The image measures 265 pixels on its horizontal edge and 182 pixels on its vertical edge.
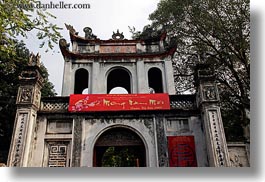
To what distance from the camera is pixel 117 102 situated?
8.09 meters

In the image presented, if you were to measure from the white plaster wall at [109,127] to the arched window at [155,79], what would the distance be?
3.40m

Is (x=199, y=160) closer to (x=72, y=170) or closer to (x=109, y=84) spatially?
(x=72, y=170)

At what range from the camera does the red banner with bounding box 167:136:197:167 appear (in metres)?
7.25

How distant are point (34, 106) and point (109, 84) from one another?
15.4 ft

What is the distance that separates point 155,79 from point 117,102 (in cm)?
384

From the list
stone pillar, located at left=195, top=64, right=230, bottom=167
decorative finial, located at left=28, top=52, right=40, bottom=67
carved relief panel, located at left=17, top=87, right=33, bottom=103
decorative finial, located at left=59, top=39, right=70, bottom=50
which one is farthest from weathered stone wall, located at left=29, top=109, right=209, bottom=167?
decorative finial, located at left=59, top=39, right=70, bottom=50

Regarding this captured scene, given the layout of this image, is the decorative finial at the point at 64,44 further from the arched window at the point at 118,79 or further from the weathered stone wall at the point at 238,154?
the weathered stone wall at the point at 238,154

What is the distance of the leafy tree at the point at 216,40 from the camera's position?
9.79 m

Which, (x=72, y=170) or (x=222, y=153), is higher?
(x=222, y=153)

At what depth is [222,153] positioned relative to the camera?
22.1 feet

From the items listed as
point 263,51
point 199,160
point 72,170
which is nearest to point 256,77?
point 263,51

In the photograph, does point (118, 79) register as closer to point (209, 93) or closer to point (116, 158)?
point (209, 93)

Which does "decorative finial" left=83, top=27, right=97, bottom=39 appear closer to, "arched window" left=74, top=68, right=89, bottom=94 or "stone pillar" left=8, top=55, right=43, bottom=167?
"arched window" left=74, top=68, right=89, bottom=94

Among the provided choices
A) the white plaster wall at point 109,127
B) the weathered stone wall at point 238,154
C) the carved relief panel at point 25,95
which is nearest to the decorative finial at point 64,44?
the carved relief panel at point 25,95
